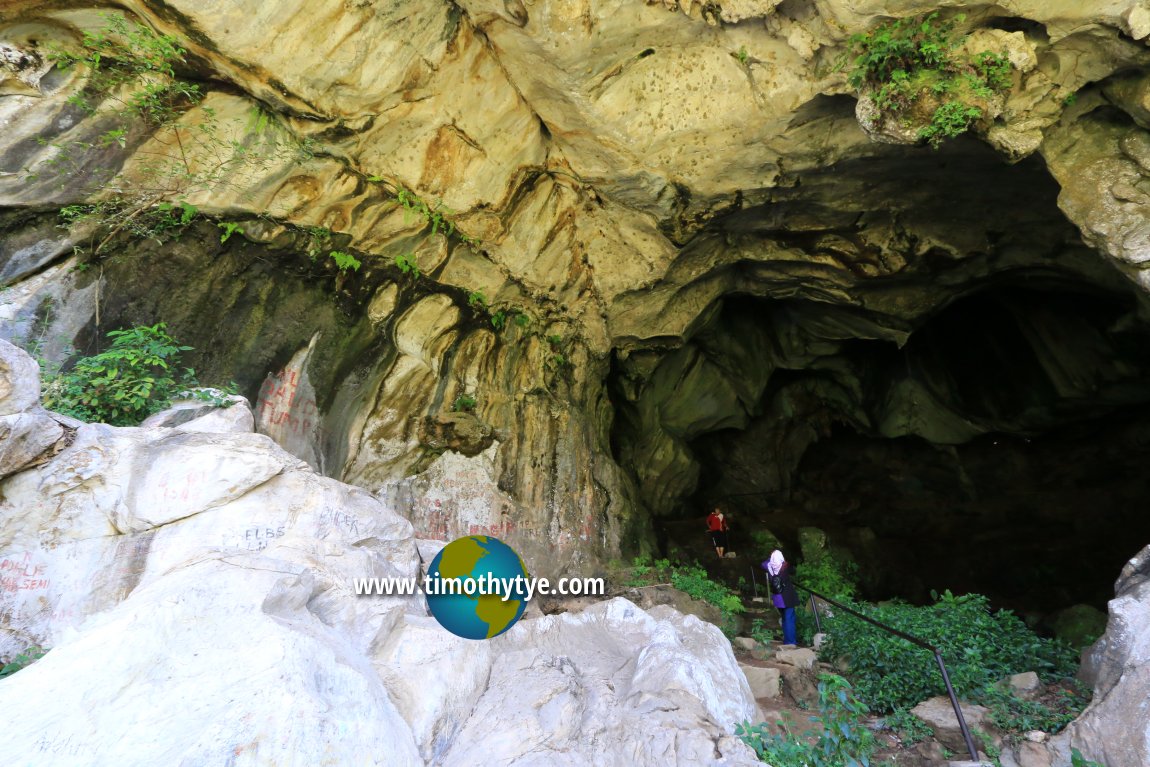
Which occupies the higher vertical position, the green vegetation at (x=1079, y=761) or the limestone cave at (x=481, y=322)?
the limestone cave at (x=481, y=322)

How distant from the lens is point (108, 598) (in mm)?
3957

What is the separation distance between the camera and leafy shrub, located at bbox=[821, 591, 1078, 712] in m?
5.28

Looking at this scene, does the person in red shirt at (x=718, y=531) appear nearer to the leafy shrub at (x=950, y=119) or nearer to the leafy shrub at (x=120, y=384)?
the leafy shrub at (x=950, y=119)

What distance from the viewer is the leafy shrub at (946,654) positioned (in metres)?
→ 5.28

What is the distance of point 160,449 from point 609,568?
6.65m

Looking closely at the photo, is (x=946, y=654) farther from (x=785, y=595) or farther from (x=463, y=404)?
(x=463, y=404)

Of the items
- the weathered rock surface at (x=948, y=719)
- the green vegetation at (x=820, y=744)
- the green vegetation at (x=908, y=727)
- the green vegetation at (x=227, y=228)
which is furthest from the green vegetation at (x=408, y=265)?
the weathered rock surface at (x=948, y=719)

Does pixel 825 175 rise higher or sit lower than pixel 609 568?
higher

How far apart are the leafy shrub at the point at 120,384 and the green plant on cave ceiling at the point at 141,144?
1.02m

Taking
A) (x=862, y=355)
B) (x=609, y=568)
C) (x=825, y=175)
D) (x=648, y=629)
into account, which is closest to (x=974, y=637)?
(x=648, y=629)

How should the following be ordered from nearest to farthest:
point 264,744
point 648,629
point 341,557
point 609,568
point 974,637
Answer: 1. point 264,744
2. point 341,557
3. point 648,629
4. point 974,637
5. point 609,568

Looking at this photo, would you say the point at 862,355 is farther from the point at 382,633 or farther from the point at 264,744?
the point at 264,744

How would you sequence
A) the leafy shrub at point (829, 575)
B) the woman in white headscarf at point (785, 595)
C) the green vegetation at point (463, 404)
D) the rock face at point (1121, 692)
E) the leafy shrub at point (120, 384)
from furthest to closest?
the leafy shrub at point (829, 575) → the green vegetation at point (463, 404) → the woman in white headscarf at point (785, 595) → the leafy shrub at point (120, 384) → the rock face at point (1121, 692)

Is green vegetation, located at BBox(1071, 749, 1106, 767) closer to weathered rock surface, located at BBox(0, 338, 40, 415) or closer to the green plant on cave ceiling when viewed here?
weathered rock surface, located at BBox(0, 338, 40, 415)
